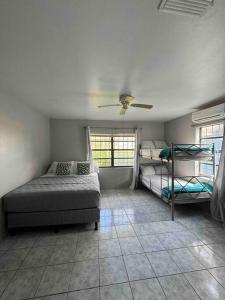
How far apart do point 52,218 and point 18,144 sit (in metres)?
1.40

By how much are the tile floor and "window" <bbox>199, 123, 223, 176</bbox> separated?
3.83 ft

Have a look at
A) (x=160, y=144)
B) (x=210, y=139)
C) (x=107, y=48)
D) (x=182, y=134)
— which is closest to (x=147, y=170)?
(x=160, y=144)

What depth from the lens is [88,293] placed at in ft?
4.58

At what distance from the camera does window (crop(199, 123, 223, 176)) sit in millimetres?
3109

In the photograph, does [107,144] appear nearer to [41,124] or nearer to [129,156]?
[129,156]

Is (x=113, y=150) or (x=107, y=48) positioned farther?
(x=113, y=150)

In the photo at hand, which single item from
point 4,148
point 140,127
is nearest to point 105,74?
point 4,148

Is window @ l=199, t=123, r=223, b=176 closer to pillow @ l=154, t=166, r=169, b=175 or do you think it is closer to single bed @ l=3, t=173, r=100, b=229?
pillow @ l=154, t=166, r=169, b=175

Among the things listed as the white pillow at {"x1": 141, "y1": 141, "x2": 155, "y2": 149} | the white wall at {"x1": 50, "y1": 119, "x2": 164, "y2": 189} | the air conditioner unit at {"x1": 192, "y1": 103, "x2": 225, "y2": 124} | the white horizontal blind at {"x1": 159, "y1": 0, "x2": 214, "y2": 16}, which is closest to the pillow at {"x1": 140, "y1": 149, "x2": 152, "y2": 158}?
the white pillow at {"x1": 141, "y1": 141, "x2": 155, "y2": 149}

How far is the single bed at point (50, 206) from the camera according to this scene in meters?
2.25

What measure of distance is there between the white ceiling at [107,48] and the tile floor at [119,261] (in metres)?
2.18

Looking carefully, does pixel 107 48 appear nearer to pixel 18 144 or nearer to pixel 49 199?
pixel 49 199

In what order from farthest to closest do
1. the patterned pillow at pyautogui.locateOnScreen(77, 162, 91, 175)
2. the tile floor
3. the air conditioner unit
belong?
the patterned pillow at pyautogui.locateOnScreen(77, 162, 91, 175)
the air conditioner unit
the tile floor

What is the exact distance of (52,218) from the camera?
7.71 feet
